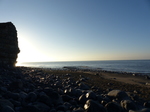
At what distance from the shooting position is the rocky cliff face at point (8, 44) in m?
16.6

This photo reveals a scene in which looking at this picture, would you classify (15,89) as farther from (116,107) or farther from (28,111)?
(116,107)

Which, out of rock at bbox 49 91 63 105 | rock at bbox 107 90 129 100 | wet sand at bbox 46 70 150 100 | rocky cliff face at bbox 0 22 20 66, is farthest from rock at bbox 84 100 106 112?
rocky cliff face at bbox 0 22 20 66

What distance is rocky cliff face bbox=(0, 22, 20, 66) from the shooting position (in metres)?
16.6

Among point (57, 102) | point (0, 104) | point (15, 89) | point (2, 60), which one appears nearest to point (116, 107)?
point (57, 102)

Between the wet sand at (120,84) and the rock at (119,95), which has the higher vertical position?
the rock at (119,95)

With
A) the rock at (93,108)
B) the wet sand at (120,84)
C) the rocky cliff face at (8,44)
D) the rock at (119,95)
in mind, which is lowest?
the wet sand at (120,84)

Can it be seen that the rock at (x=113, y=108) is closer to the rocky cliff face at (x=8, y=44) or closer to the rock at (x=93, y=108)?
the rock at (x=93, y=108)

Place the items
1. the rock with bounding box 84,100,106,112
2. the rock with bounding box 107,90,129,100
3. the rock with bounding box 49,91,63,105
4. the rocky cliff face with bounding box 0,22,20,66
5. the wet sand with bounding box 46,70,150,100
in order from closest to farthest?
the rock with bounding box 84,100,106,112, the rock with bounding box 49,91,63,105, the rock with bounding box 107,90,129,100, the wet sand with bounding box 46,70,150,100, the rocky cliff face with bounding box 0,22,20,66

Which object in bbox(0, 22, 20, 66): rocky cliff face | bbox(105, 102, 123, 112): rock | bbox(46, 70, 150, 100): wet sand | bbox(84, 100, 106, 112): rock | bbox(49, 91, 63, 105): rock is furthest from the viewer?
bbox(0, 22, 20, 66): rocky cliff face

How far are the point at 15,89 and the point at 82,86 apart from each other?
4.86m

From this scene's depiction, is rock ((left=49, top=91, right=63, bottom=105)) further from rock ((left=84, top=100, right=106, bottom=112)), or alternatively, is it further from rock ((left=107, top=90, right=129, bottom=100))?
rock ((left=107, top=90, right=129, bottom=100))

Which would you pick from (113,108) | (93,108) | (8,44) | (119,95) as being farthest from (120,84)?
(8,44)

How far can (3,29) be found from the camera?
17.0m

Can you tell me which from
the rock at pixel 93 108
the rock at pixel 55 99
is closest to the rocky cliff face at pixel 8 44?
the rock at pixel 55 99
